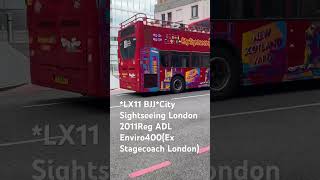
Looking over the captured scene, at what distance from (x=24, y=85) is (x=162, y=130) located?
14.7 meters

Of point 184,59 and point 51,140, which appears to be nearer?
point 51,140

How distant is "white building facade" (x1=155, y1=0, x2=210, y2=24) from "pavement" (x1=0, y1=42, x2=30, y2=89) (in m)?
12.9

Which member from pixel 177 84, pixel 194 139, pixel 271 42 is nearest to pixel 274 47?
pixel 271 42

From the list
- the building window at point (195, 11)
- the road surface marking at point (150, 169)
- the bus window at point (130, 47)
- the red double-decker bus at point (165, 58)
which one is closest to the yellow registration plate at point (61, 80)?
the red double-decker bus at point (165, 58)

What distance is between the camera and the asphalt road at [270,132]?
4.30 metres

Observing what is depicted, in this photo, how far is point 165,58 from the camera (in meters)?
8.65

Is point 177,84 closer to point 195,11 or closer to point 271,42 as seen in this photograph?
point 271,42

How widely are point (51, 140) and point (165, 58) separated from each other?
3715 mm

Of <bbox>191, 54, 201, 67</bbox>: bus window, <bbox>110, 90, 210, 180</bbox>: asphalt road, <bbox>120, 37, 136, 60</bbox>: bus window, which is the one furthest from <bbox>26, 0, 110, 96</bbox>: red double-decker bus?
<bbox>110, 90, 210, 180</bbox>: asphalt road

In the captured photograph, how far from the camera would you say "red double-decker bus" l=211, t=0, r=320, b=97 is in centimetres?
805

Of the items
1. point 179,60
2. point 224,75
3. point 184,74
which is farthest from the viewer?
point 184,74

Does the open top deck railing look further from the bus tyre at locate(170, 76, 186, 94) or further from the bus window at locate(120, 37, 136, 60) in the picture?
the bus tyre at locate(170, 76, 186, 94)

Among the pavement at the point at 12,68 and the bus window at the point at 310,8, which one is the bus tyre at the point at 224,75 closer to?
the bus window at the point at 310,8

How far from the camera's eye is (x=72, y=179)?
3850 millimetres
